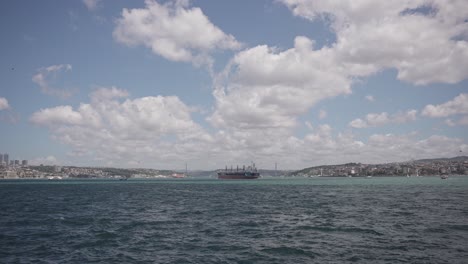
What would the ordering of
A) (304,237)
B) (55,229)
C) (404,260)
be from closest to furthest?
1. (404,260)
2. (304,237)
3. (55,229)

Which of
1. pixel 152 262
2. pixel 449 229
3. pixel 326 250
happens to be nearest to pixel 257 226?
pixel 326 250

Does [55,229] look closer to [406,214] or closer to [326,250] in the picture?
[326,250]

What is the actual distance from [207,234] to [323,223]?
52.5ft

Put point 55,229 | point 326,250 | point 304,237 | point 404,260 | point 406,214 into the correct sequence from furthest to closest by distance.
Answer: point 406,214 < point 55,229 < point 304,237 < point 326,250 < point 404,260

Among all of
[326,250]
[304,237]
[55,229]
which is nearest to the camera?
[326,250]

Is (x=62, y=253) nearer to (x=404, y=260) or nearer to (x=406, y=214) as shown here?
(x=404, y=260)

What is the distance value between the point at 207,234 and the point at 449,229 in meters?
27.4

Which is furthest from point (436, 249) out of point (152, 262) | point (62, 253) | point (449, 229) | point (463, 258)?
point (62, 253)

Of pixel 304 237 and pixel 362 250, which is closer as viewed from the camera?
pixel 362 250

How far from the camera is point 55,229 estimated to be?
141 ft

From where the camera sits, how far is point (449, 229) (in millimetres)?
39000

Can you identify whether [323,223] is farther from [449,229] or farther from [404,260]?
[404,260]

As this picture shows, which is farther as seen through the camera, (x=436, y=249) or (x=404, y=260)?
(x=436, y=249)

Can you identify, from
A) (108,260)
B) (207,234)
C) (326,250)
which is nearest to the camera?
(108,260)
